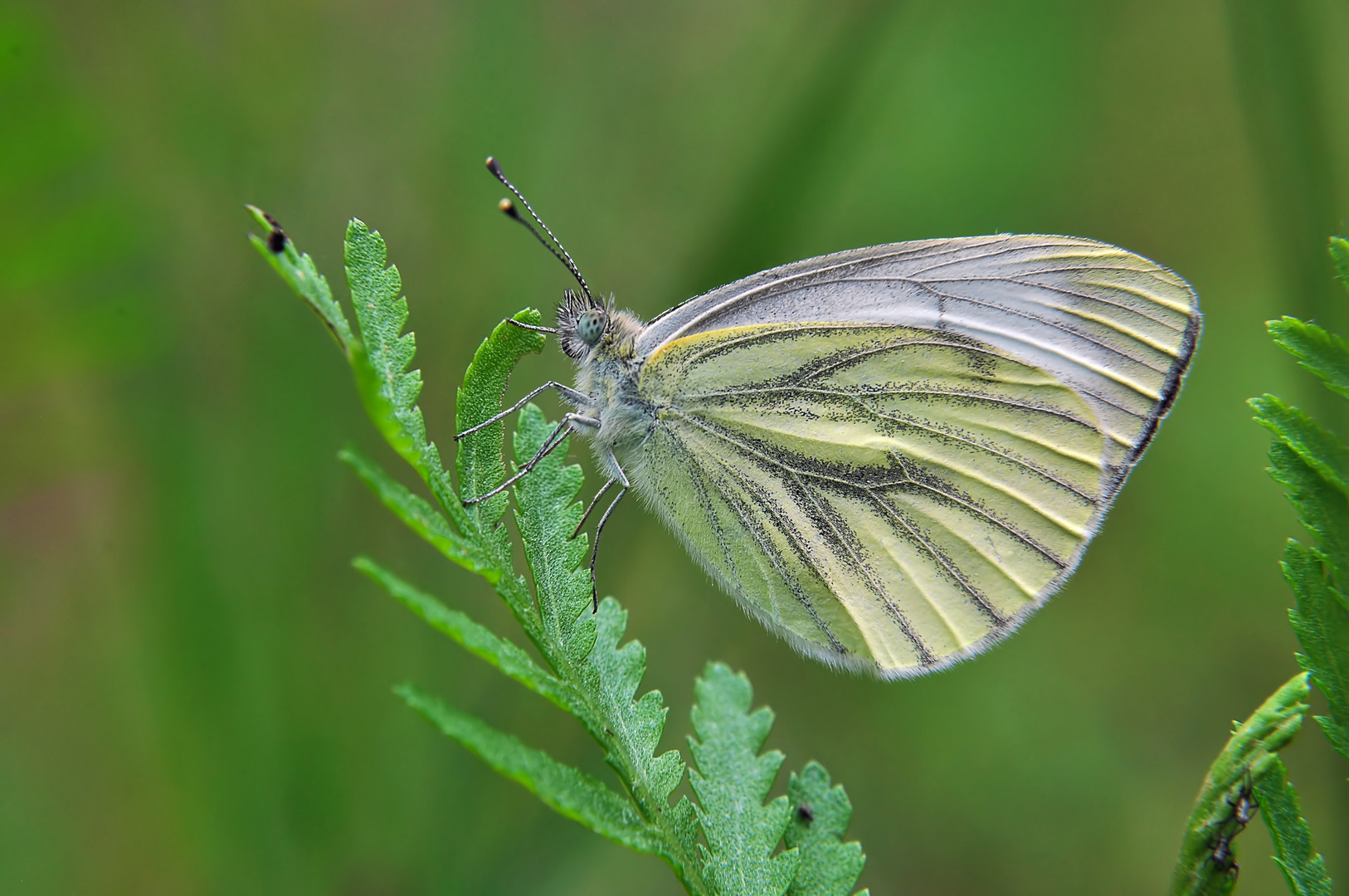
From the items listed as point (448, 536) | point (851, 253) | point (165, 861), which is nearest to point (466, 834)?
point (165, 861)

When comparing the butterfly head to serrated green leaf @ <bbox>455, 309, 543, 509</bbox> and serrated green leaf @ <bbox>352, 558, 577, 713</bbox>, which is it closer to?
serrated green leaf @ <bbox>455, 309, 543, 509</bbox>

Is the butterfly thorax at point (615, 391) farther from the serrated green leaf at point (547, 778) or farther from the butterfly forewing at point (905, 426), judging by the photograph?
the serrated green leaf at point (547, 778)

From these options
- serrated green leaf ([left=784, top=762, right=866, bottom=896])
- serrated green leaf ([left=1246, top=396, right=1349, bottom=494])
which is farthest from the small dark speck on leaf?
serrated green leaf ([left=1246, top=396, right=1349, bottom=494])

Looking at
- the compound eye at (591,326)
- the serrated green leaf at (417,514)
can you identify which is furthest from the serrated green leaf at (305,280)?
the compound eye at (591,326)

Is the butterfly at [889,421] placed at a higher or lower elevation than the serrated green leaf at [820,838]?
higher

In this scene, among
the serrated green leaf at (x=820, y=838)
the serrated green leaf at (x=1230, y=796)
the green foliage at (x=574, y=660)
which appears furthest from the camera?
the serrated green leaf at (x=820, y=838)
